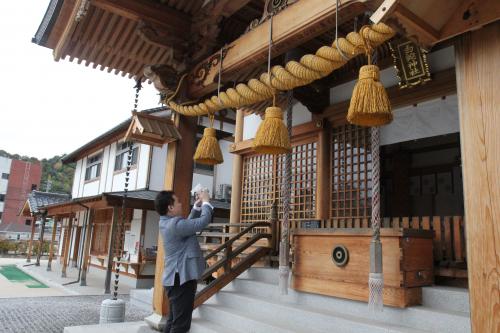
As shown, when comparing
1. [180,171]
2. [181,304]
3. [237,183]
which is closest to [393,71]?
[180,171]

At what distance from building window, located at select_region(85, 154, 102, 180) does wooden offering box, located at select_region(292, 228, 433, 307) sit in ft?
56.9

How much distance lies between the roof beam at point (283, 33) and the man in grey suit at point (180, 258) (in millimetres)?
1612

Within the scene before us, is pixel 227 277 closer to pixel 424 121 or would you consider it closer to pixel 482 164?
pixel 424 121

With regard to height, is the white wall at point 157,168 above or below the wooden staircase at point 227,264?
above

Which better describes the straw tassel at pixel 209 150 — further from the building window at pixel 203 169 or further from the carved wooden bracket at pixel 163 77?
the building window at pixel 203 169

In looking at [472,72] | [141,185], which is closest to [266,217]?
[472,72]

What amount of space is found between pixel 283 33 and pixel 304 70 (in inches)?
22.4

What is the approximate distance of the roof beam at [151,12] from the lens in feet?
15.0

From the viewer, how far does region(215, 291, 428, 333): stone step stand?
12.1ft

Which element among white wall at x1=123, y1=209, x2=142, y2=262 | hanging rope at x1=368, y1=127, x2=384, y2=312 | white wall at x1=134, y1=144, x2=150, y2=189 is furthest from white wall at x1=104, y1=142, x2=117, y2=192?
hanging rope at x1=368, y1=127, x2=384, y2=312

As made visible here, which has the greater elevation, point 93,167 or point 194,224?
point 93,167

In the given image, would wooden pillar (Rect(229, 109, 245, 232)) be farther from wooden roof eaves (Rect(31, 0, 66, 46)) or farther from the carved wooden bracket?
wooden roof eaves (Rect(31, 0, 66, 46))

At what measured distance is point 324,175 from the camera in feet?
22.2

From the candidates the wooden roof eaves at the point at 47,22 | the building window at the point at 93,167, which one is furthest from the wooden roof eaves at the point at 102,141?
the wooden roof eaves at the point at 47,22
